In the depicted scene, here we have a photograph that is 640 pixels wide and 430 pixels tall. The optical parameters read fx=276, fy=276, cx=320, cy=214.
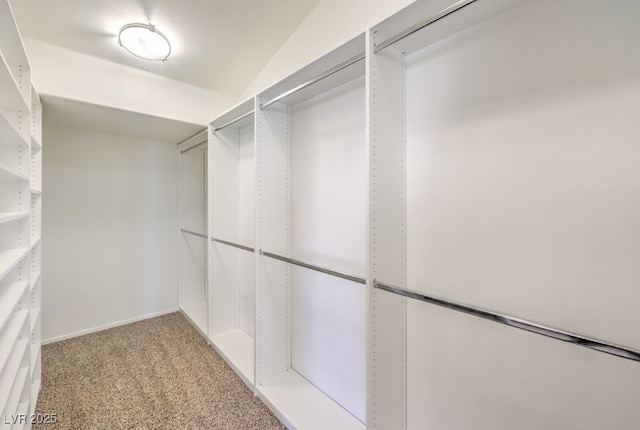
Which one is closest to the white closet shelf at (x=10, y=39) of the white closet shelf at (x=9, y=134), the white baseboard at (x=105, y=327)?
the white closet shelf at (x=9, y=134)

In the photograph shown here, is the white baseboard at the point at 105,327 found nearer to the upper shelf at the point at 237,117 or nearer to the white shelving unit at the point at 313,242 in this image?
the white shelving unit at the point at 313,242

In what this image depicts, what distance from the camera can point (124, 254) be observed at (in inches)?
128

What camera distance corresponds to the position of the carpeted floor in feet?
5.94

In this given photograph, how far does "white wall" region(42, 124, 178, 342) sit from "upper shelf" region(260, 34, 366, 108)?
7.14 feet

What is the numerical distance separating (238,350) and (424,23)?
9.05 ft

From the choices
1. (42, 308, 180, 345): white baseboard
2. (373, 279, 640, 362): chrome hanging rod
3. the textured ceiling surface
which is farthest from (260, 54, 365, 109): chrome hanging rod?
(42, 308, 180, 345): white baseboard

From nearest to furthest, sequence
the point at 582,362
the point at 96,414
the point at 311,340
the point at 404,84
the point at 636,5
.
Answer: the point at 636,5
the point at 582,362
the point at 404,84
the point at 96,414
the point at 311,340

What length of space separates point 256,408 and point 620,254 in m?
2.14

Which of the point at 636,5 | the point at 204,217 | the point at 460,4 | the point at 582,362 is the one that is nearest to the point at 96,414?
the point at 204,217

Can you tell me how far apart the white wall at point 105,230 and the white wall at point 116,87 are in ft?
3.33

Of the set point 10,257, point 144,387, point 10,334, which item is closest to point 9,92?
point 10,257

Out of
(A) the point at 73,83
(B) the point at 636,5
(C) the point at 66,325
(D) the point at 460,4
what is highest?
(A) the point at 73,83

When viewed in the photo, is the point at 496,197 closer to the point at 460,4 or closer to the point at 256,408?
the point at 460,4

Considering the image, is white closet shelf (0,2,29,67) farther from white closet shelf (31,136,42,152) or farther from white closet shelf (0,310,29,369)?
white closet shelf (0,310,29,369)
